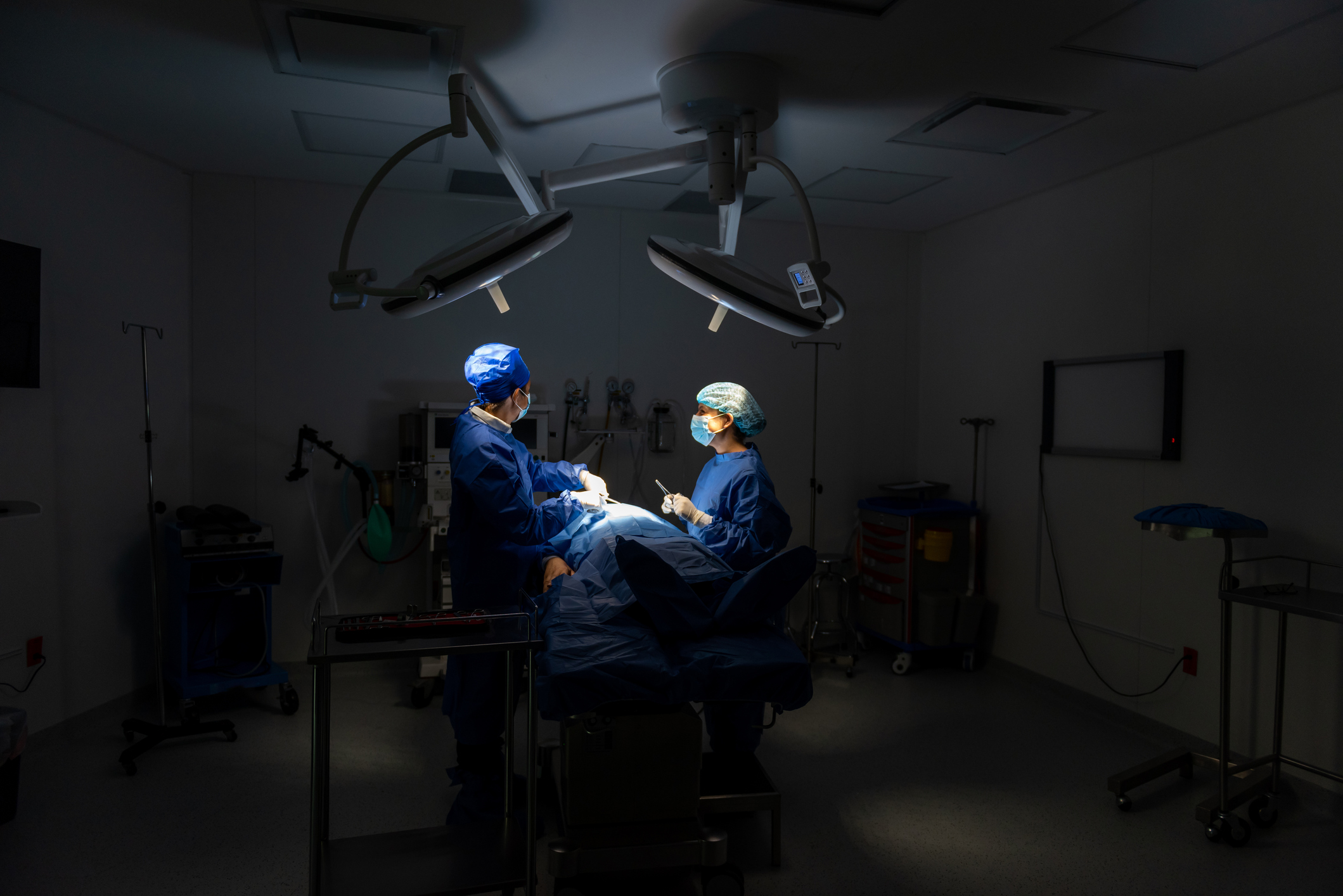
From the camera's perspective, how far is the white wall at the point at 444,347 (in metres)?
3.92

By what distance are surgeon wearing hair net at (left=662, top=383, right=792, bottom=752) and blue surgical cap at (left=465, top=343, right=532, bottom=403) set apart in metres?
0.89

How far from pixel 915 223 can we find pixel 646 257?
1.66 meters

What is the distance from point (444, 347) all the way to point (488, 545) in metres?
1.88

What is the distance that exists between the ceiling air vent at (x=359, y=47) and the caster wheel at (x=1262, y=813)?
11.9ft

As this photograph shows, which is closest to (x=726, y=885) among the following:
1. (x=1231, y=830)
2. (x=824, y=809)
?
(x=824, y=809)

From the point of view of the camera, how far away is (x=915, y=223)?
4.68 metres

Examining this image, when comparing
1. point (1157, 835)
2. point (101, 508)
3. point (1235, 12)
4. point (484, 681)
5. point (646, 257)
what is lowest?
point (1157, 835)

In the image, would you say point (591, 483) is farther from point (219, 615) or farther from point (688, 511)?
point (219, 615)

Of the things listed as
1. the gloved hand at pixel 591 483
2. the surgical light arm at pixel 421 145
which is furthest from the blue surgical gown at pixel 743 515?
the surgical light arm at pixel 421 145

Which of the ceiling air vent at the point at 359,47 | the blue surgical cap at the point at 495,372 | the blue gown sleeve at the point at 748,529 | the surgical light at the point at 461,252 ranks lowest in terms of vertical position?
the blue gown sleeve at the point at 748,529

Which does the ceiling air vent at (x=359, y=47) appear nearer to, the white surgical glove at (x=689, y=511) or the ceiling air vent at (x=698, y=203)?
the ceiling air vent at (x=698, y=203)

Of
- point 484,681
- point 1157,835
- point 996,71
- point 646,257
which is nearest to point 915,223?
point 646,257

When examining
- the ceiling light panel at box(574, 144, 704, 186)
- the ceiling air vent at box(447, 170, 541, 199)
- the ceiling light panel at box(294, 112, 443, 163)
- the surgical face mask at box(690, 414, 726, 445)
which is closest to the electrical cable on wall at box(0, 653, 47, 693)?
the ceiling light panel at box(294, 112, 443, 163)

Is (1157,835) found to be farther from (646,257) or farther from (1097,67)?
(646,257)
